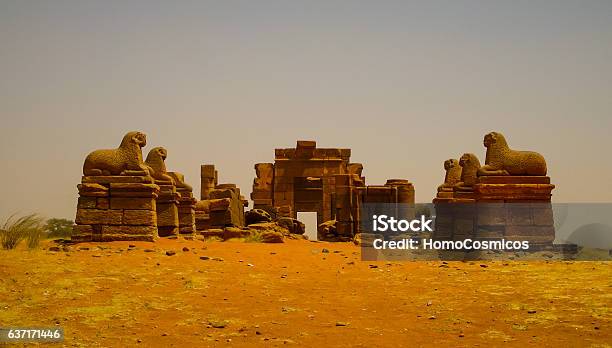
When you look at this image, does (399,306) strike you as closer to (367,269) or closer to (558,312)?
(558,312)

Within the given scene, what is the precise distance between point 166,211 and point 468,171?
326 inches

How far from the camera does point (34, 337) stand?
6.32 m

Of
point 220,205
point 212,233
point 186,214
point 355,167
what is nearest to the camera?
point 186,214

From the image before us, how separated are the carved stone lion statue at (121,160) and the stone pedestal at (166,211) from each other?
1.52 m

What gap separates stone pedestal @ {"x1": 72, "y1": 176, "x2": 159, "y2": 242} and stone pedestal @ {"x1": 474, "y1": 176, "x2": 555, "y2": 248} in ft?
24.7

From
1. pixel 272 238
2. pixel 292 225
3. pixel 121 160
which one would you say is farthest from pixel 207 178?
A: pixel 121 160

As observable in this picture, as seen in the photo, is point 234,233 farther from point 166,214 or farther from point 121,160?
point 121,160

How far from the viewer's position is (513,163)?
14609mm

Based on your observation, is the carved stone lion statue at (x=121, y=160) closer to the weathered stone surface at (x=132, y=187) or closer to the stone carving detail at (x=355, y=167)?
the weathered stone surface at (x=132, y=187)

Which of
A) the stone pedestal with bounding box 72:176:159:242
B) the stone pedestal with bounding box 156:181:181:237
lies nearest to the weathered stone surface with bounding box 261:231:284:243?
the stone pedestal with bounding box 156:181:181:237

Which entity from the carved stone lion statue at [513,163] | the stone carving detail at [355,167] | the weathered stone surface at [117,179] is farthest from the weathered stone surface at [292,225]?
the carved stone lion statue at [513,163]

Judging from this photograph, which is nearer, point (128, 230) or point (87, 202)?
→ point (128, 230)

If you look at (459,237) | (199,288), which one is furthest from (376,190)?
(199,288)

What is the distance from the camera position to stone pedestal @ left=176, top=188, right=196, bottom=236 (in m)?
17.8
